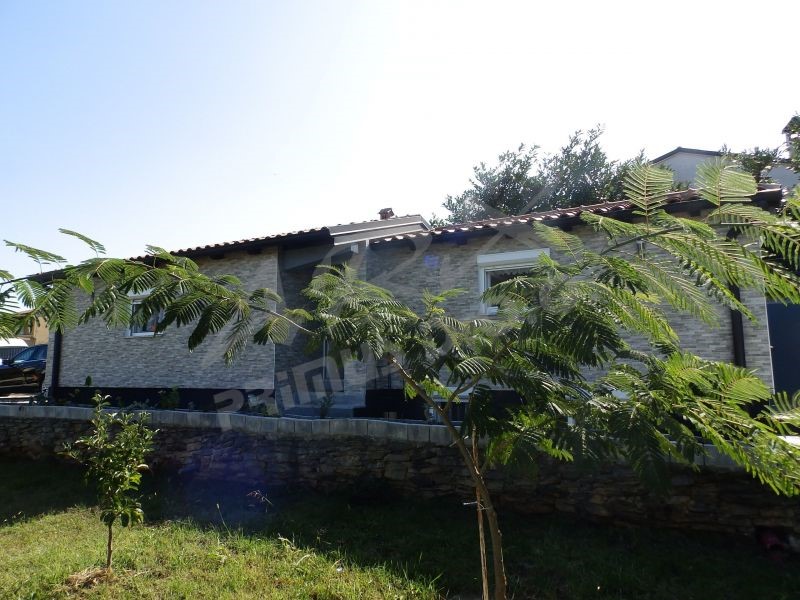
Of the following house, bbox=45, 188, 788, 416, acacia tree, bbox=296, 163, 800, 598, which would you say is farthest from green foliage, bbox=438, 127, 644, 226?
acacia tree, bbox=296, 163, 800, 598

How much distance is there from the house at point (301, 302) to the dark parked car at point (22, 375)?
14.4ft

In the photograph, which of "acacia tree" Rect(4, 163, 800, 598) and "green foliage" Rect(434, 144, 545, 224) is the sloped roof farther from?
"green foliage" Rect(434, 144, 545, 224)

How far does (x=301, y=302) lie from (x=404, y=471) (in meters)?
5.47

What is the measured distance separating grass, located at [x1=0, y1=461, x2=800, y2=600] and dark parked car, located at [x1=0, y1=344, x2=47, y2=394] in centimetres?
1066

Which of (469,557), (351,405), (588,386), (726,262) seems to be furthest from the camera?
(351,405)

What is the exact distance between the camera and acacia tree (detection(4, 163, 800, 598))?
165 centimetres

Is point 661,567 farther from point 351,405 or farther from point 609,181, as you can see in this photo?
point 609,181

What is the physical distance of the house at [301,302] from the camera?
7.84 m

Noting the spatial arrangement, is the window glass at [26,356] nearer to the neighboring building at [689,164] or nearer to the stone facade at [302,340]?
the stone facade at [302,340]

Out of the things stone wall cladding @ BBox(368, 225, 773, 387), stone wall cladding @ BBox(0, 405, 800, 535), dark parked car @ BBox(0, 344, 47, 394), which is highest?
stone wall cladding @ BBox(368, 225, 773, 387)

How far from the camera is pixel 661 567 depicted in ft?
14.1

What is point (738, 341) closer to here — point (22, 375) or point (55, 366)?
point (55, 366)

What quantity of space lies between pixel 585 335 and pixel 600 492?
4159 mm

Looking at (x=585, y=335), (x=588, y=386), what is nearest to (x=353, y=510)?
(x=588, y=386)
